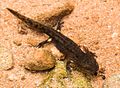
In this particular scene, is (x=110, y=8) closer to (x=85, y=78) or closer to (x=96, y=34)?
(x=96, y=34)

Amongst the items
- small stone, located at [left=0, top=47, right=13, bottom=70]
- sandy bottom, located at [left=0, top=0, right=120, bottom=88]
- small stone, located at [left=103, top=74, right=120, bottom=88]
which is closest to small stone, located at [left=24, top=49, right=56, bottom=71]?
sandy bottom, located at [left=0, top=0, right=120, bottom=88]

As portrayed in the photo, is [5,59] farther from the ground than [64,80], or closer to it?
farther from the ground

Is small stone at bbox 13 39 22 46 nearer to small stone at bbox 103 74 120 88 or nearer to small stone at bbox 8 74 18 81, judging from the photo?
small stone at bbox 8 74 18 81

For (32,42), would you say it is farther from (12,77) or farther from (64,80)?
(64,80)

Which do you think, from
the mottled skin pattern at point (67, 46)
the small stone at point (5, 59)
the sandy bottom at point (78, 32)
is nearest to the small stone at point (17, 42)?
the sandy bottom at point (78, 32)

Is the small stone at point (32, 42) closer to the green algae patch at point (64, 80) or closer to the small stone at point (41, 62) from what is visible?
the small stone at point (41, 62)

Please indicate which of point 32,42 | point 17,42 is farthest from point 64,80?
point 17,42
